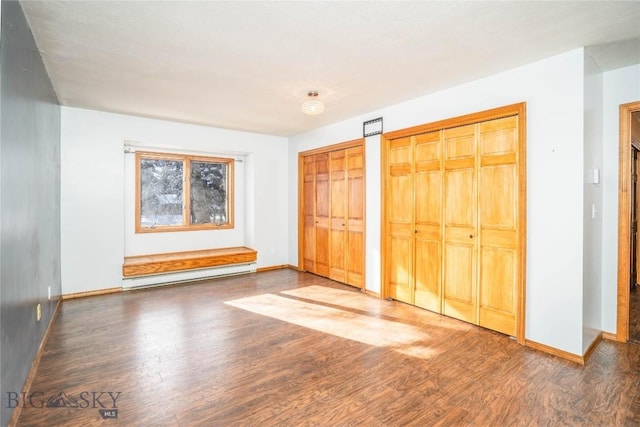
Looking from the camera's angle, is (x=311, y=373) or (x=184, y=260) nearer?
(x=311, y=373)

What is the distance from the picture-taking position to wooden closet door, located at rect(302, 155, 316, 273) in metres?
5.89

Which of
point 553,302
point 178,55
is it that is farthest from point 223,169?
point 553,302

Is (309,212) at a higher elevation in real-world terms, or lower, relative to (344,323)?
higher

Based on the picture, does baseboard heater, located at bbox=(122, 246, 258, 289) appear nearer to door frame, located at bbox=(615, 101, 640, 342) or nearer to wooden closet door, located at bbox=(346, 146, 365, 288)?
wooden closet door, located at bbox=(346, 146, 365, 288)

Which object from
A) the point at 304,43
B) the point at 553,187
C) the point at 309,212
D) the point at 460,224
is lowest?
the point at 460,224

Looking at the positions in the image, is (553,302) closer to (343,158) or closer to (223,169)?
(343,158)

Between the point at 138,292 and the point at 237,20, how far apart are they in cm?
405

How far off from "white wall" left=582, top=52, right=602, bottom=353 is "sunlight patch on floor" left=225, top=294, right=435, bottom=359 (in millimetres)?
1400

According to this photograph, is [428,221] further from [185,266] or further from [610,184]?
[185,266]

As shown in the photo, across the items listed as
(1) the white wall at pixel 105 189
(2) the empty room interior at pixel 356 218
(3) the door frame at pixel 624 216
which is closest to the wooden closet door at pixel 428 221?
(2) the empty room interior at pixel 356 218

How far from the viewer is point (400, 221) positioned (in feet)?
14.0

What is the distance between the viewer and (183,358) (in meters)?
2.71

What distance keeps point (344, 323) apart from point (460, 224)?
5.51 feet

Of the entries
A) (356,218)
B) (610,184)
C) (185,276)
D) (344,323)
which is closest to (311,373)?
(344,323)
